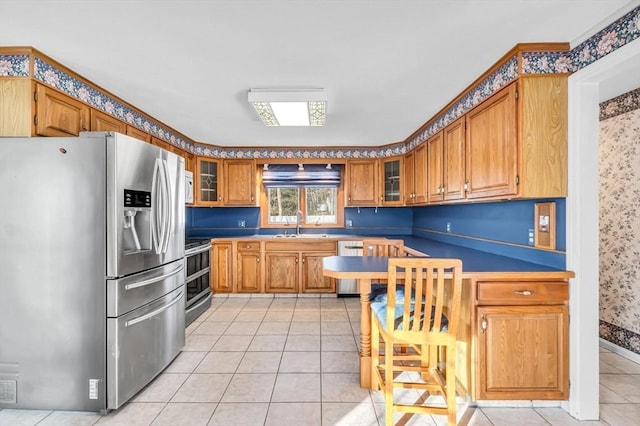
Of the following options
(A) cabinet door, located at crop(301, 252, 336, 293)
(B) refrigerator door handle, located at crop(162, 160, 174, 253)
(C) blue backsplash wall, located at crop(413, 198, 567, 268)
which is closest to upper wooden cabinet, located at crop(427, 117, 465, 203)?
(C) blue backsplash wall, located at crop(413, 198, 567, 268)

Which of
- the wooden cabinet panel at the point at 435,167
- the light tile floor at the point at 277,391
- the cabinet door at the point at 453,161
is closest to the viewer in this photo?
the light tile floor at the point at 277,391

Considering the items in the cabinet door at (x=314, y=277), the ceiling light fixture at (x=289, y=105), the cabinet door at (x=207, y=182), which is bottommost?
the cabinet door at (x=314, y=277)

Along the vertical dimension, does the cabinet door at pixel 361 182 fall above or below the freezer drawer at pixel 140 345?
above

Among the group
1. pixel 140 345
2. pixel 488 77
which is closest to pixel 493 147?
pixel 488 77

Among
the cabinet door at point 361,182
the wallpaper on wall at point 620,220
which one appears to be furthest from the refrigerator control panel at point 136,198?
the wallpaper on wall at point 620,220

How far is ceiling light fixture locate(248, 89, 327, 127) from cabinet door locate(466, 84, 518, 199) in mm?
1266

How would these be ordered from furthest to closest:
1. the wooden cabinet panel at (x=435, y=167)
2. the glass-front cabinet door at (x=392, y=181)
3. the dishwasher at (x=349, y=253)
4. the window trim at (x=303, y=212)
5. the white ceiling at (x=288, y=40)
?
the window trim at (x=303, y=212) → the glass-front cabinet door at (x=392, y=181) → the dishwasher at (x=349, y=253) → the wooden cabinet panel at (x=435, y=167) → the white ceiling at (x=288, y=40)

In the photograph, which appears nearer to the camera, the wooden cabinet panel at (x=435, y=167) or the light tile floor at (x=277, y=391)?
the light tile floor at (x=277, y=391)

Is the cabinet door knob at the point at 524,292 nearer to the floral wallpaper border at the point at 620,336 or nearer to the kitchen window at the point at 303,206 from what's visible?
the floral wallpaper border at the point at 620,336

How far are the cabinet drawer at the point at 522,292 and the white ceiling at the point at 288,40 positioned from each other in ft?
4.94

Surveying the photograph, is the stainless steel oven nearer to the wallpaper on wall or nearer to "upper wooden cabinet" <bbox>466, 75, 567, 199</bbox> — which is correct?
"upper wooden cabinet" <bbox>466, 75, 567, 199</bbox>

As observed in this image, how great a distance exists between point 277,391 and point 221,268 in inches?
100

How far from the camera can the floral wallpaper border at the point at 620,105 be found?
240 centimetres

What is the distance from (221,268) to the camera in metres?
4.26
